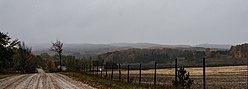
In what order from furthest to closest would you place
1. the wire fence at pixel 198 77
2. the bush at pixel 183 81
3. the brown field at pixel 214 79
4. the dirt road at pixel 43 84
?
the brown field at pixel 214 79 < the wire fence at pixel 198 77 < the dirt road at pixel 43 84 < the bush at pixel 183 81

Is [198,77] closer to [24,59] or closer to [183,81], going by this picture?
[183,81]

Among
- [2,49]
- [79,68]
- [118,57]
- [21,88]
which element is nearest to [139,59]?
[118,57]

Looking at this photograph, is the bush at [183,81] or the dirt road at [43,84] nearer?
the bush at [183,81]

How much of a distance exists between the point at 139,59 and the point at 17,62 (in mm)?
73319

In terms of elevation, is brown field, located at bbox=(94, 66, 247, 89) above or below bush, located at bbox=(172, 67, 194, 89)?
below

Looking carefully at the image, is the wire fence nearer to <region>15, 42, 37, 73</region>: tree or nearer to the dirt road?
the dirt road

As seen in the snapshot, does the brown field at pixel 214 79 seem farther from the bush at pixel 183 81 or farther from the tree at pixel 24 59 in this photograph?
the tree at pixel 24 59

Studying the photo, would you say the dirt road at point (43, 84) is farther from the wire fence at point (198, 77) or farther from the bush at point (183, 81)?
the bush at point (183, 81)

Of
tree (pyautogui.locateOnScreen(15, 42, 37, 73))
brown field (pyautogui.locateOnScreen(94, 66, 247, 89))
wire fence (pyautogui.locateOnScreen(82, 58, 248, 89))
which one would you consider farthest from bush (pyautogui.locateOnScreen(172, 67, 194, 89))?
tree (pyautogui.locateOnScreen(15, 42, 37, 73))

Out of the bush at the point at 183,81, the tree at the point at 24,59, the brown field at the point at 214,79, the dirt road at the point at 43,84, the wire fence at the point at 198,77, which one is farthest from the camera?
the tree at the point at 24,59

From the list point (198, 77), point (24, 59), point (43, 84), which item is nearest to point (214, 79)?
point (198, 77)

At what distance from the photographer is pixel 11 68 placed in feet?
355

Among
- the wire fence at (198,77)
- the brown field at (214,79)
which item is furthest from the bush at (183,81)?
the brown field at (214,79)

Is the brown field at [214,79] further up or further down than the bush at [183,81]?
further down
